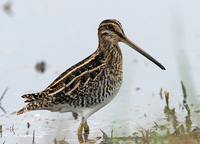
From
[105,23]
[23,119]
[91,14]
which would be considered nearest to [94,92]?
[105,23]

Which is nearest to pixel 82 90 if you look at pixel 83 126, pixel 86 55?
pixel 83 126

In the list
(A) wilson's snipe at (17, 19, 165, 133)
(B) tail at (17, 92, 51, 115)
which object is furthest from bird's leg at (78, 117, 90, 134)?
(B) tail at (17, 92, 51, 115)

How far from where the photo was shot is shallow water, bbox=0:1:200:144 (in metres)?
6.59

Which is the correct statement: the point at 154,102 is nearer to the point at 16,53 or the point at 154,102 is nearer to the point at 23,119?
the point at 23,119

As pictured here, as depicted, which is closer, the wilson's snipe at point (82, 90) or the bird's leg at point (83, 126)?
the wilson's snipe at point (82, 90)

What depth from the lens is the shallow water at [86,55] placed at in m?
6.59

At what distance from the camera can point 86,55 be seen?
9.59m

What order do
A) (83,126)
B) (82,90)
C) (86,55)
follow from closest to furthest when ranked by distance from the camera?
1. (82,90)
2. (83,126)
3. (86,55)

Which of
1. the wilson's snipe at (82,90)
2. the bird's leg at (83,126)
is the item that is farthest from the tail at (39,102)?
the bird's leg at (83,126)

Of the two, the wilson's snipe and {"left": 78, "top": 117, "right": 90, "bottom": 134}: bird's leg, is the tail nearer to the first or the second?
the wilson's snipe

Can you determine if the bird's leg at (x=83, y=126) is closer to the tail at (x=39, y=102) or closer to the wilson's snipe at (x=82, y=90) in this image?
the wilson's snipe at (x=82, y=90)

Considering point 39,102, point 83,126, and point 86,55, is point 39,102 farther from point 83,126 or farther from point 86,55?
point 86,55

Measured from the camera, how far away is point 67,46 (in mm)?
10281

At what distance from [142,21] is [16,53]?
10.0 feet
